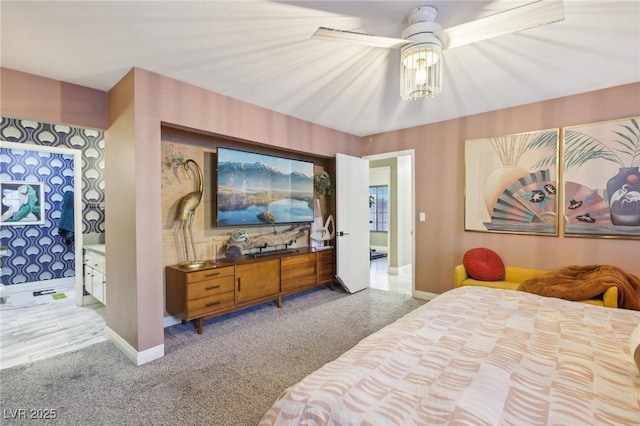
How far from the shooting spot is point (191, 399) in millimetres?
2018

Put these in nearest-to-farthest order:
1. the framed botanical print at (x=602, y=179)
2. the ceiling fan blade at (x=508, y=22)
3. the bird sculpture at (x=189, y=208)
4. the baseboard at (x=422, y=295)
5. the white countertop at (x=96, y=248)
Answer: the ceiling fan blade at (x=508, y=22) → the framed botanical print at (x=602, y=179) → the bird sculpture at (x=189, y=208) → the white countertop at (x=96, y=248) → the baseboard at (x=422, y=295)

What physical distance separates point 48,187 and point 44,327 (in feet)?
9.21

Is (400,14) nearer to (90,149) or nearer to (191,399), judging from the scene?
(191,399)

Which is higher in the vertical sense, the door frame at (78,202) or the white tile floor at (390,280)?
the door frame at (78,202)

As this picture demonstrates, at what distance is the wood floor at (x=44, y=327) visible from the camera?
271 centimetres

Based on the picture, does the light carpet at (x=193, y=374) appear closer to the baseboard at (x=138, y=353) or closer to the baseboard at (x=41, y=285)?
the baseboard at (x=138, y=353)

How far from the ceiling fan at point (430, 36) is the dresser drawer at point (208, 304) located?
255 centimetres

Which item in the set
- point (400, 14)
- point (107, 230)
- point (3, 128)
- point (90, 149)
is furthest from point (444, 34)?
point (3, 128)

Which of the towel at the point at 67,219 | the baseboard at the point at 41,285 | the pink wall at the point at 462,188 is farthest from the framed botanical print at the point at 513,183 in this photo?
the baseboard at the point at 41,285

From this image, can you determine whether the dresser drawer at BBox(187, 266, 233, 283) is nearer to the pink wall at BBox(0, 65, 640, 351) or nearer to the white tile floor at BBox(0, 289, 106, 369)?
the pink wall at BBox(0, 65, 640, 351)

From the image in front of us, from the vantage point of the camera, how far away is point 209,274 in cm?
304

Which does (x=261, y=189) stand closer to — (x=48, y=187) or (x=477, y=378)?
(x=477, y=378)

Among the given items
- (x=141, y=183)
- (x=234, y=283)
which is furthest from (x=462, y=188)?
(x=141, y=183)

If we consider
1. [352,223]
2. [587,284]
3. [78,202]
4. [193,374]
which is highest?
[78,202]
